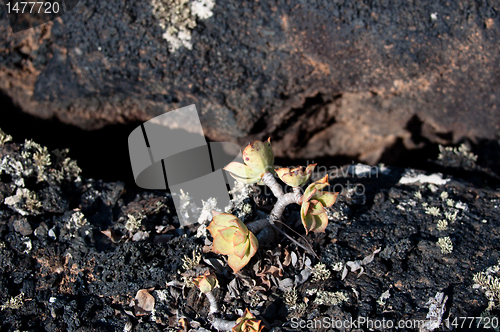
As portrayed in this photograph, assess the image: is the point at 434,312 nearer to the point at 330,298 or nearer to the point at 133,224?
the point at 330,298

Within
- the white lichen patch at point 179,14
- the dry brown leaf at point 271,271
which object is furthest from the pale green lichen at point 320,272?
the white lichen patch at point 179,14

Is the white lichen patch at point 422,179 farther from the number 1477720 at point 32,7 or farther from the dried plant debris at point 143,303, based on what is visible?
the number 1477720 at point 32,7

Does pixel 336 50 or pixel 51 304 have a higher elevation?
pixel 336 50

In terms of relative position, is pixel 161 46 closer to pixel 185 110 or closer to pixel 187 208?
pixel 185 110

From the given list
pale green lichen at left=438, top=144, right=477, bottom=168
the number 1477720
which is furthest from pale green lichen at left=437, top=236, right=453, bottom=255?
the number 1477720

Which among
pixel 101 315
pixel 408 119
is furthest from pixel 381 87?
pixel 101 315

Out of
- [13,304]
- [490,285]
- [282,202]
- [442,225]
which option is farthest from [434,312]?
[13,304]
